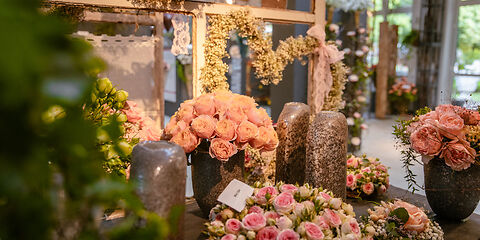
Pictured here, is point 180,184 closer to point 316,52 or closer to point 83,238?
point 83,238

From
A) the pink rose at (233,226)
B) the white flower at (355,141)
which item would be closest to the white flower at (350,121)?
the white flower at (355,141)

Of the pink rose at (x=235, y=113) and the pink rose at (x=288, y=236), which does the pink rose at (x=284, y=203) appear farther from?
the pink rose at (x=235, y=113)

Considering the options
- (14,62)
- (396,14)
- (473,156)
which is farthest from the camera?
(396,14)

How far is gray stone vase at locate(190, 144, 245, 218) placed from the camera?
1.39 meters

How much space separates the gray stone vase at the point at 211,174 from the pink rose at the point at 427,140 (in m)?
0.70

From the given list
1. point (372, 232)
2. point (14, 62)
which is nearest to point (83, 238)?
point (14, 62)

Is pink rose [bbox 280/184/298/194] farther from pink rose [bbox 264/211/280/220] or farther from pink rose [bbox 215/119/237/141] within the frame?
pink rose [bbox 215/119/237/141]

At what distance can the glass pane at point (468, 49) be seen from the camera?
259 inches

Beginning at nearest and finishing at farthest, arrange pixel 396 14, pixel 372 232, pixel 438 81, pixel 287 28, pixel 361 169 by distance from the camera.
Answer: pixel 372 232, pixel 361 169, pixel 287 28, pixel 438 81, pixel 396 14

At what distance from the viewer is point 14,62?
28 cm

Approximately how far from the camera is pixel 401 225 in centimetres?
133

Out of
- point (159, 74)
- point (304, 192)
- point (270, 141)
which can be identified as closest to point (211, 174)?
point (270, 141)

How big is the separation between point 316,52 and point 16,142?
2.28 m

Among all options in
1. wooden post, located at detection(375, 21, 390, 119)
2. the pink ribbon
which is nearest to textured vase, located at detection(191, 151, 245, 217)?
the pink ribbon
